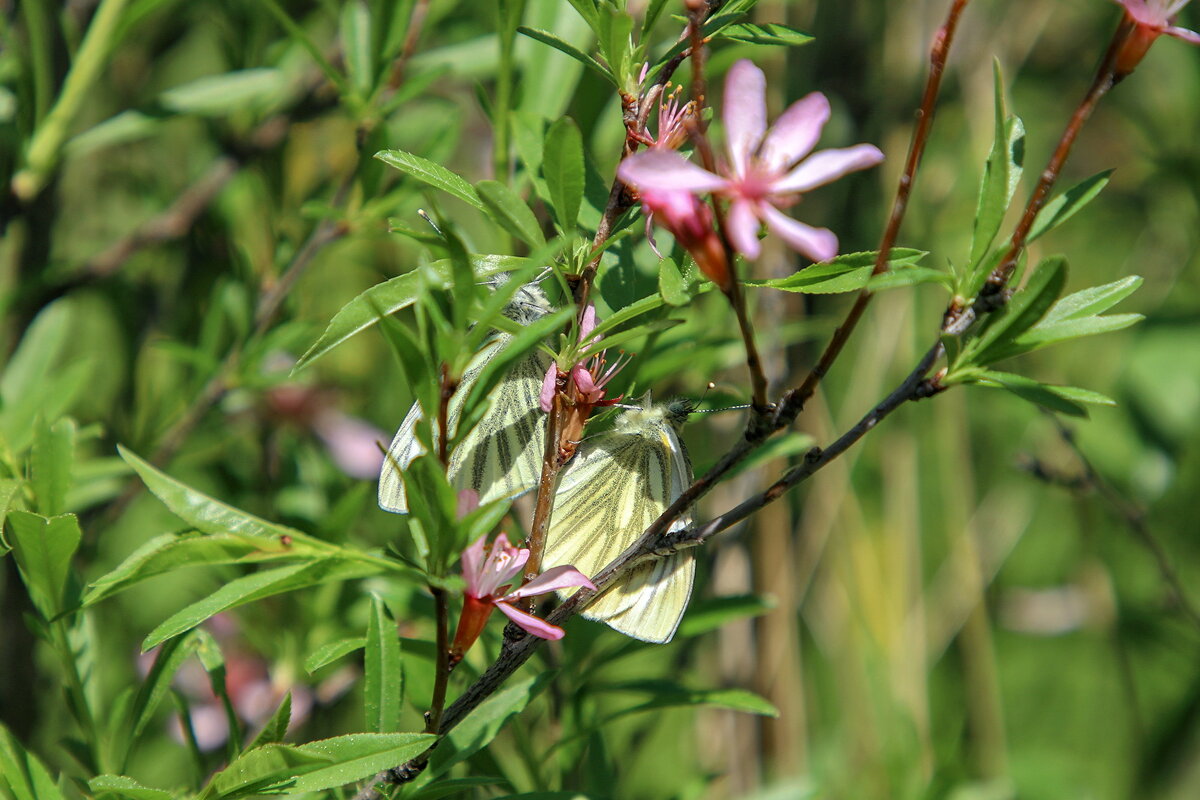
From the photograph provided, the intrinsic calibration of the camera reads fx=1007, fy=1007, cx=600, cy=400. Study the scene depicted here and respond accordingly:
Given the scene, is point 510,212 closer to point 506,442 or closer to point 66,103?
point 506,442

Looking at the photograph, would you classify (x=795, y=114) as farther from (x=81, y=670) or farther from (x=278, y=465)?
(x=278, y=465)

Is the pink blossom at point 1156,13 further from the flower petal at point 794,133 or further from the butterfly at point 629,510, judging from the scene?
the butterfly at point 629,510

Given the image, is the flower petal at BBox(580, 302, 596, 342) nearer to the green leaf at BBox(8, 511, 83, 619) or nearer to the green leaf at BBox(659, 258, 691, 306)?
the green leaf at BBox(659, 258, 691, 306)

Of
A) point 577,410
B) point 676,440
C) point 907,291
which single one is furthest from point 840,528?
point 577,410

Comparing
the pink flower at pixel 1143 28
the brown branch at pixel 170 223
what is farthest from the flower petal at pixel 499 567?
the brown branch at pixel 170 223

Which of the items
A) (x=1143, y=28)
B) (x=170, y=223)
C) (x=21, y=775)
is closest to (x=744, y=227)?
(x=1143, y=28)

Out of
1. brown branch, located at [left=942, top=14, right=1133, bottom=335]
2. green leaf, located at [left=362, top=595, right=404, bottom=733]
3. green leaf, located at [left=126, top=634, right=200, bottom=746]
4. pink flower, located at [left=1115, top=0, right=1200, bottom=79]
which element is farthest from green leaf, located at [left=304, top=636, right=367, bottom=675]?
pink flower, located at [left=1115, top=0, right=1200, bottom=79]

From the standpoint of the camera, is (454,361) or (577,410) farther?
(577,410)
